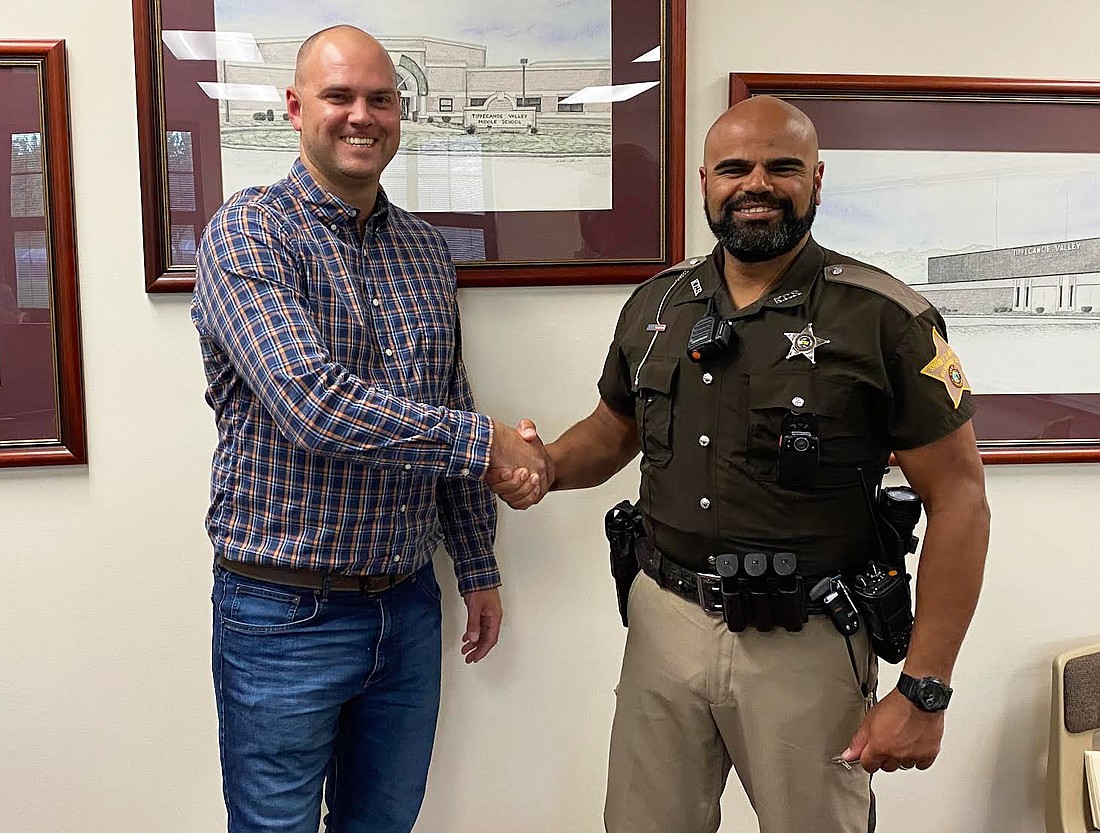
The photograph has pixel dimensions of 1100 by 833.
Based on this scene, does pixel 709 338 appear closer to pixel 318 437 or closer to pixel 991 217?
pixel 318 437

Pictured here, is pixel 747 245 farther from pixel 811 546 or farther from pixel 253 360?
pixel 253 360

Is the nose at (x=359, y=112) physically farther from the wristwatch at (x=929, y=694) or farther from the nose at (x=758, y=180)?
the wristwatch at (x=929, y=694)

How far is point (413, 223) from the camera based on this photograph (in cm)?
166

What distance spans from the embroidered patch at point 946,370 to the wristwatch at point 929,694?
16.2 inches

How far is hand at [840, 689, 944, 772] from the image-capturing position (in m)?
1.34

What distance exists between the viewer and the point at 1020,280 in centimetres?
191

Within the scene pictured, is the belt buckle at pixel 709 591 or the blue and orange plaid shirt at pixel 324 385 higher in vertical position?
the blue and orange plaid shirt at pixel 324 385

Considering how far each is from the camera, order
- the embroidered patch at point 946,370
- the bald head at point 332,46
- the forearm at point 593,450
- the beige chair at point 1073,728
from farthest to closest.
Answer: the beige chair at point 1073,728, the forearm at point 593,450, the bald head at point 332,46, the embroidered patch at point 946,370

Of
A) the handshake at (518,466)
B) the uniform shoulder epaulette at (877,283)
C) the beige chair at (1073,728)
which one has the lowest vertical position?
the beige chair at (1073,728)

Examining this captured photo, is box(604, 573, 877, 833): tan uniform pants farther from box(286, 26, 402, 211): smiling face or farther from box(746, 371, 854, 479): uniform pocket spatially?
box(286, 26, 402, 211): smiling face

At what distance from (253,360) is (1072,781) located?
72.4 inches

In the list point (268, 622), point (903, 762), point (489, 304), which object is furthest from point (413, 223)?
point (903, 762)

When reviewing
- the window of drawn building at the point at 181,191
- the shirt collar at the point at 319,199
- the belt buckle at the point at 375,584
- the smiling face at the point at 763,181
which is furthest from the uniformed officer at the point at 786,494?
the window of drawn building at the point at 181,191

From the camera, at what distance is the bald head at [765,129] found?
4.60 feet
